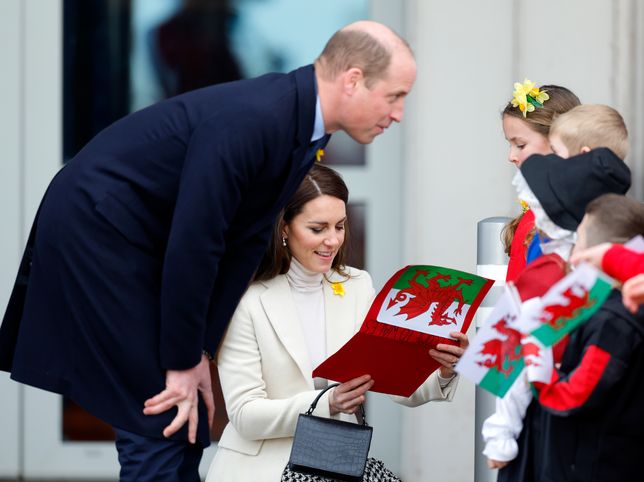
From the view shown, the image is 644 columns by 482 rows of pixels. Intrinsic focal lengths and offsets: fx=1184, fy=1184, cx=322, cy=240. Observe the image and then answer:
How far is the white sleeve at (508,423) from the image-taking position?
2422 mm

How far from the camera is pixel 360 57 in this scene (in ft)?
8.35

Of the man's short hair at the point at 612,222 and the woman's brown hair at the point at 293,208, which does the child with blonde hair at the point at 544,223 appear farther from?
the woman's brown hair at the point at 293,208

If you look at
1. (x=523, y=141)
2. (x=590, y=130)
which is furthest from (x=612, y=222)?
(x=523, y=141)

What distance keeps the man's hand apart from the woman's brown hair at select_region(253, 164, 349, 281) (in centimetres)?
61

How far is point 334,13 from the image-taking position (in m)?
4.63

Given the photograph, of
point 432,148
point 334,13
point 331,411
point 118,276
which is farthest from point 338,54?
point 334,13

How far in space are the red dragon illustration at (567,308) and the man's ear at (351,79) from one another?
27.0 inches

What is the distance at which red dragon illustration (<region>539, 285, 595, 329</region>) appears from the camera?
2.15 m

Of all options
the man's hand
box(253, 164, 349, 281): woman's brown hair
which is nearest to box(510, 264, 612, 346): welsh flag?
the man's hand

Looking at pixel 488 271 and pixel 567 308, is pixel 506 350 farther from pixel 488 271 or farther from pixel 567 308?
pixel 488 271

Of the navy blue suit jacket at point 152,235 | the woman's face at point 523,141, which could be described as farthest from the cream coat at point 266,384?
the woman's face at point 523,141

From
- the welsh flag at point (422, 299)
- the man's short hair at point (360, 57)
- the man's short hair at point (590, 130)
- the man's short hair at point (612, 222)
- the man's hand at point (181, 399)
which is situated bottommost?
the man's hand at point (181, 399)

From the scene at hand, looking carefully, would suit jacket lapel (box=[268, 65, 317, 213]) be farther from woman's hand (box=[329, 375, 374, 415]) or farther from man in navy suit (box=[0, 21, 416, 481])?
woman's hand (box=[329, 375, 374, 415])

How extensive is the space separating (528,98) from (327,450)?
1101 millimetres
